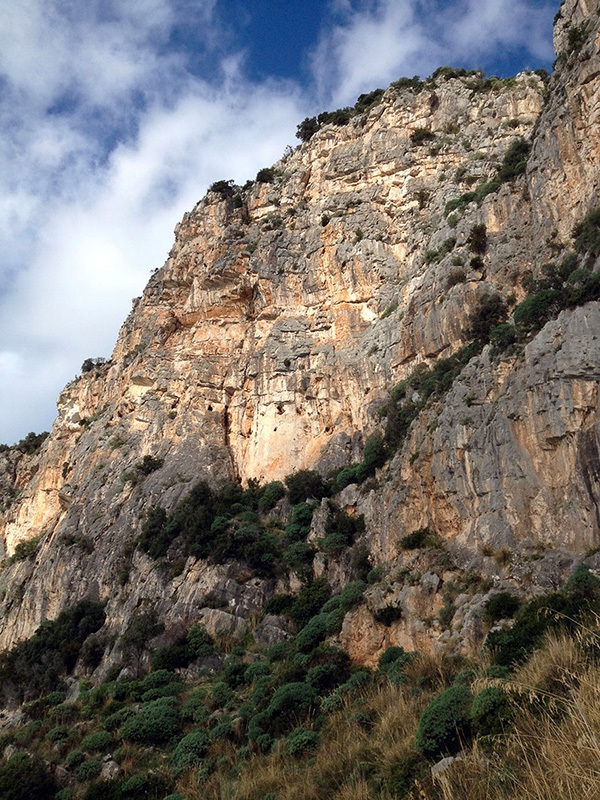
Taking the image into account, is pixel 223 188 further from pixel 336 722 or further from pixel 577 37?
pixel 336 722

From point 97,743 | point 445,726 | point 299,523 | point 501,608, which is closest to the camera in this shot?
point 445,726

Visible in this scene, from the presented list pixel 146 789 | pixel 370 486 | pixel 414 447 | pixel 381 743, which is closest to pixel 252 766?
pixel 146 789

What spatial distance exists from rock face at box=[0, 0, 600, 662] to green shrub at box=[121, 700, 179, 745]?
6099 millimetres

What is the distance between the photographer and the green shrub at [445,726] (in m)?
8.61

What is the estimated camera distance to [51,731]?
2097cm

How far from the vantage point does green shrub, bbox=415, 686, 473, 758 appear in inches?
339

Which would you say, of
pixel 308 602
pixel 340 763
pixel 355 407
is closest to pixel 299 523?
pixel 308 602

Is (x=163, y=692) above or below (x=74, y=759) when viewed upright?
above

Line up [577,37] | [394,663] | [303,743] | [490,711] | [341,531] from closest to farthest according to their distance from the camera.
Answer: [490,711]
[303,743]
[394,663]
[577,37]
[341,531]

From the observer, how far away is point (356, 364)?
1318 inches

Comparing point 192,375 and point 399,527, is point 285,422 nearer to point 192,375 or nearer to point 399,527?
point 192,375

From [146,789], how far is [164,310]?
117 feet

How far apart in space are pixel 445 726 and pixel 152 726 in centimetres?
1264

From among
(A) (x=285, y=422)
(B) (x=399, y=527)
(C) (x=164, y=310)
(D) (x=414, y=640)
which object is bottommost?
(D) (x=414, y=640)
